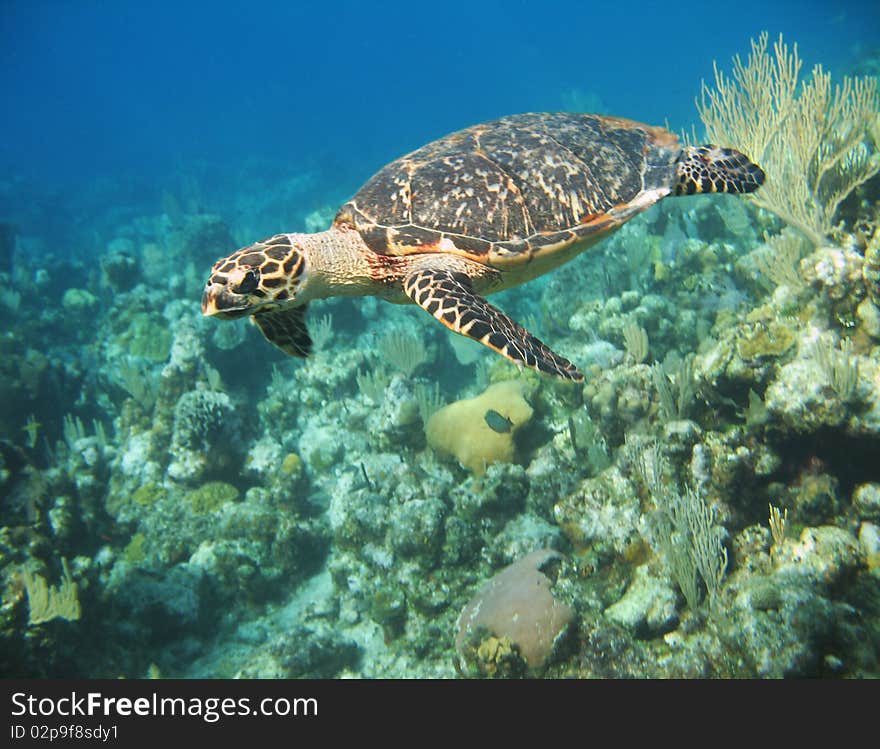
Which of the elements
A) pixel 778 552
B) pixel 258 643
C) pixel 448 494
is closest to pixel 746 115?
pixel 778 552

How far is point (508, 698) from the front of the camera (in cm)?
295

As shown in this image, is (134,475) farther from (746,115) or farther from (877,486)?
(746,115)

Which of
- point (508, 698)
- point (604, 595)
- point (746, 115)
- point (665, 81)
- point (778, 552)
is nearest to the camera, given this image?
point (508, 698)

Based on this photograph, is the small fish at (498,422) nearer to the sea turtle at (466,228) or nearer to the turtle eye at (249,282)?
the sea turtle at (466,228)

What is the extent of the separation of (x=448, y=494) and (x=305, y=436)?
3.18 m

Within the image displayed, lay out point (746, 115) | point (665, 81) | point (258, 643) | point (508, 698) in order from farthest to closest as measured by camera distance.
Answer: point (665, 81) < point (746, 115) < point (258, 643) < point (508, 698)

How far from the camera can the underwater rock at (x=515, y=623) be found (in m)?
3.49

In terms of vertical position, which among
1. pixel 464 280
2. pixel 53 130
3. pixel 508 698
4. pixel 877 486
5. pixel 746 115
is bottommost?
pixel 508 698

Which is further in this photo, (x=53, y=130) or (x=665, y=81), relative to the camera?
(x=53, y=130)

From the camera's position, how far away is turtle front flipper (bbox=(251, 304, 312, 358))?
15.0 ft

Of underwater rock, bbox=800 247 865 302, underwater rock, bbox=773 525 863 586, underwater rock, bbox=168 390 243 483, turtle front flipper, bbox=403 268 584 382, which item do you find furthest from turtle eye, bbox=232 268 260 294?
underwater rock, bbox=800 247 865 302

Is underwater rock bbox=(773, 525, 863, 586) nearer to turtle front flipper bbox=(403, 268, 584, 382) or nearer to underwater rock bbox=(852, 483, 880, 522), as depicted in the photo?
underwater rock bbox=(852, 483, 880, 522)

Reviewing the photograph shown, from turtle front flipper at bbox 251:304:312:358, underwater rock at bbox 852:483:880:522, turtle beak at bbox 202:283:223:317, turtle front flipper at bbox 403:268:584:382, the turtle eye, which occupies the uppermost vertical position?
turtle front flipper at bbox 251:304:312:358

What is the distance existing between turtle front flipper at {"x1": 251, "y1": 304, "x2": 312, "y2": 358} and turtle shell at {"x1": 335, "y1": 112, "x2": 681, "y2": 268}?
101cm
